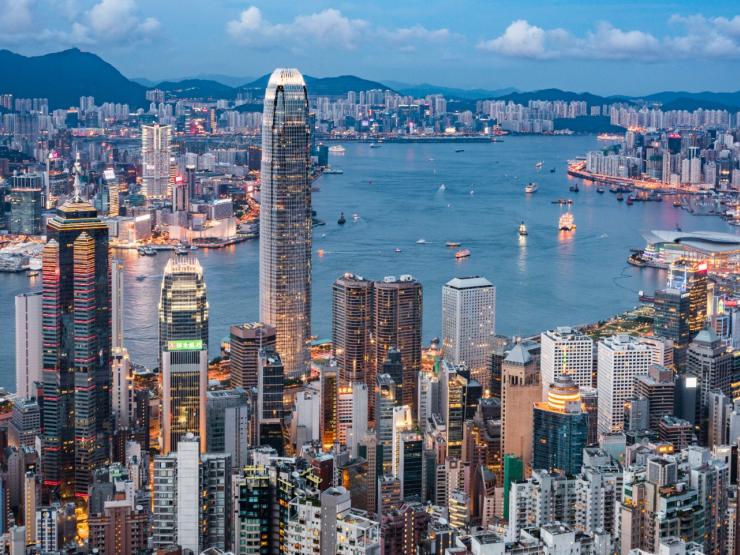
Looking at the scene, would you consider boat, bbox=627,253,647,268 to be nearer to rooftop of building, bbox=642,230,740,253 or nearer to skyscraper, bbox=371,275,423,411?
rooftop of building, bbox=642,230,740,253

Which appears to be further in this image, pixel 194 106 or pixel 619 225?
pixel 194 106

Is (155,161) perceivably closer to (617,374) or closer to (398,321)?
(398,321)

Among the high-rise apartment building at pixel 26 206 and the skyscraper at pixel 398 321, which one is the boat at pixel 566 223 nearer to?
the skyscraper at pixel 398 321

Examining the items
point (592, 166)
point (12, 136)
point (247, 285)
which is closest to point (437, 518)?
point (247, 285)

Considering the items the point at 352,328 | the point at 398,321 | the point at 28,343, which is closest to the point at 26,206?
the point at 352,328

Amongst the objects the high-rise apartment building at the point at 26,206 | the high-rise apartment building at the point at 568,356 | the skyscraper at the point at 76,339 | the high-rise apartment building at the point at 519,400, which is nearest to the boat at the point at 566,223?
the high-rise apartment building at the point at 26,206

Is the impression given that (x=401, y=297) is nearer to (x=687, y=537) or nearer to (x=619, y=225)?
(x=687, y=537)
